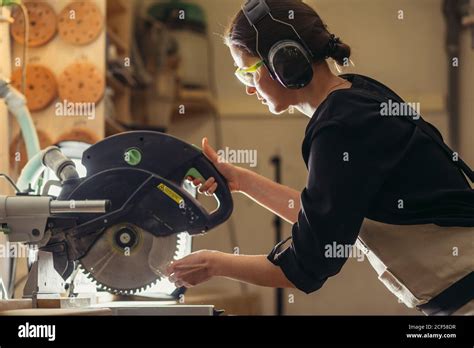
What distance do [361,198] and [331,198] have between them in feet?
0.16

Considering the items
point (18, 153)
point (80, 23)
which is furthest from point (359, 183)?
point (80, 23)

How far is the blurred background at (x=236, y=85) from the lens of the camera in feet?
7.34

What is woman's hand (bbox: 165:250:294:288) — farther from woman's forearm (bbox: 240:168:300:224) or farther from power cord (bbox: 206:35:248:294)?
power cord (bbox: 206:35:248:294)

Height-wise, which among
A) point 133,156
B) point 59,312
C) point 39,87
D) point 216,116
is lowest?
point 59,312

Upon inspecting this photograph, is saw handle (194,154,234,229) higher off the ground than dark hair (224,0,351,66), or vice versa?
dark hair (224,0,351,66)

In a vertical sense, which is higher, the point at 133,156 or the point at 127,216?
the point at 133,156

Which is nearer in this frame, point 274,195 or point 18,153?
point 274,195

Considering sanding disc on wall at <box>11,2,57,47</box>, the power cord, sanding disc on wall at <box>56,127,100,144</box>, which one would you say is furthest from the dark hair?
the power cord

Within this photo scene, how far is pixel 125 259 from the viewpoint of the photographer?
1.24 m

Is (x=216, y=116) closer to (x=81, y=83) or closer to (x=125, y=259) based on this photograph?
(x=81, y=83)

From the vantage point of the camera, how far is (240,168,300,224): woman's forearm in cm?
147

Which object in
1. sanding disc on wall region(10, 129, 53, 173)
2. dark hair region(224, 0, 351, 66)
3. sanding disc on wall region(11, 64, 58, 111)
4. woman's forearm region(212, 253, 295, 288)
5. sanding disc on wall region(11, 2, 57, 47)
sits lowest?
woman's forearm region(212, 253, 295, 288)

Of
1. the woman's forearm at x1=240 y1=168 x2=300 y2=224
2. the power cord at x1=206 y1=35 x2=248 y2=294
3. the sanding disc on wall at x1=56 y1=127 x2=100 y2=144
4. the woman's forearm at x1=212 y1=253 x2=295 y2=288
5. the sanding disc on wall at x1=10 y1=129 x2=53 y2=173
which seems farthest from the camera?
the power cord at x1=206 y1=35 x2=248 y2=294

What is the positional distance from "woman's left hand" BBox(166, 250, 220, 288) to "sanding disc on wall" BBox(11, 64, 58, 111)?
1158mm
